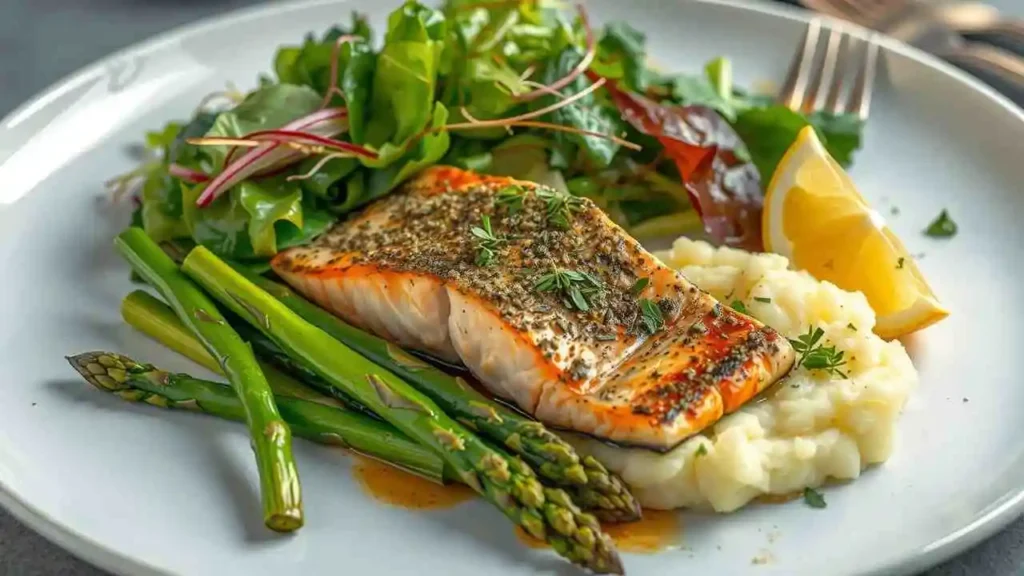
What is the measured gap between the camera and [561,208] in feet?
16.1

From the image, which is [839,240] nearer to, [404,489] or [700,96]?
[700,96]

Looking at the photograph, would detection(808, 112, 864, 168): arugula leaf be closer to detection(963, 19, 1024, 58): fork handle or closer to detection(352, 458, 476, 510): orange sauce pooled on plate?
detection(963, 19, 1024, 58): fork handle

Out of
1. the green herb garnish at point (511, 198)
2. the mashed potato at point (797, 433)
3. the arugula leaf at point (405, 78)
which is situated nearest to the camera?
the mashed potato at point (797, 433)

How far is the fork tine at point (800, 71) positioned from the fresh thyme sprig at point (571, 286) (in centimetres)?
244

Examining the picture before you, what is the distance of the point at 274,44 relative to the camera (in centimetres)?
720

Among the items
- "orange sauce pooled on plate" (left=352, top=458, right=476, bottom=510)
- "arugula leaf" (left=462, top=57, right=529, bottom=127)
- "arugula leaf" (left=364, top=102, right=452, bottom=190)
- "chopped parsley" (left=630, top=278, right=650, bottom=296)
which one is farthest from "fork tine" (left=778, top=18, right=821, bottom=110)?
"orange sauce pooled on plate" (left=352, top=458, right=476, bottom=510)

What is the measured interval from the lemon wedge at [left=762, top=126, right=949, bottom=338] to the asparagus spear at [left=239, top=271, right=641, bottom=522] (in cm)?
152

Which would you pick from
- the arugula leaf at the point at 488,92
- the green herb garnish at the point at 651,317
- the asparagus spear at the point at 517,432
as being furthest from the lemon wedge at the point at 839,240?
the asparagus spear at the point at 517,432

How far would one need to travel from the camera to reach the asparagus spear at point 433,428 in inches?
146

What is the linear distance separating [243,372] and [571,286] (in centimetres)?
126

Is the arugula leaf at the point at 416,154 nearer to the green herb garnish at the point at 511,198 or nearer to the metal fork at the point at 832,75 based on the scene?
the green herb garnish at the point at 511,198

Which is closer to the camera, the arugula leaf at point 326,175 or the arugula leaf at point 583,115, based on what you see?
the arugula leaf at point 326,175

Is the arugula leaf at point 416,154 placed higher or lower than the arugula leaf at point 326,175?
higher

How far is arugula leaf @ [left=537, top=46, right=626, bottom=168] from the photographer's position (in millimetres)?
5723
